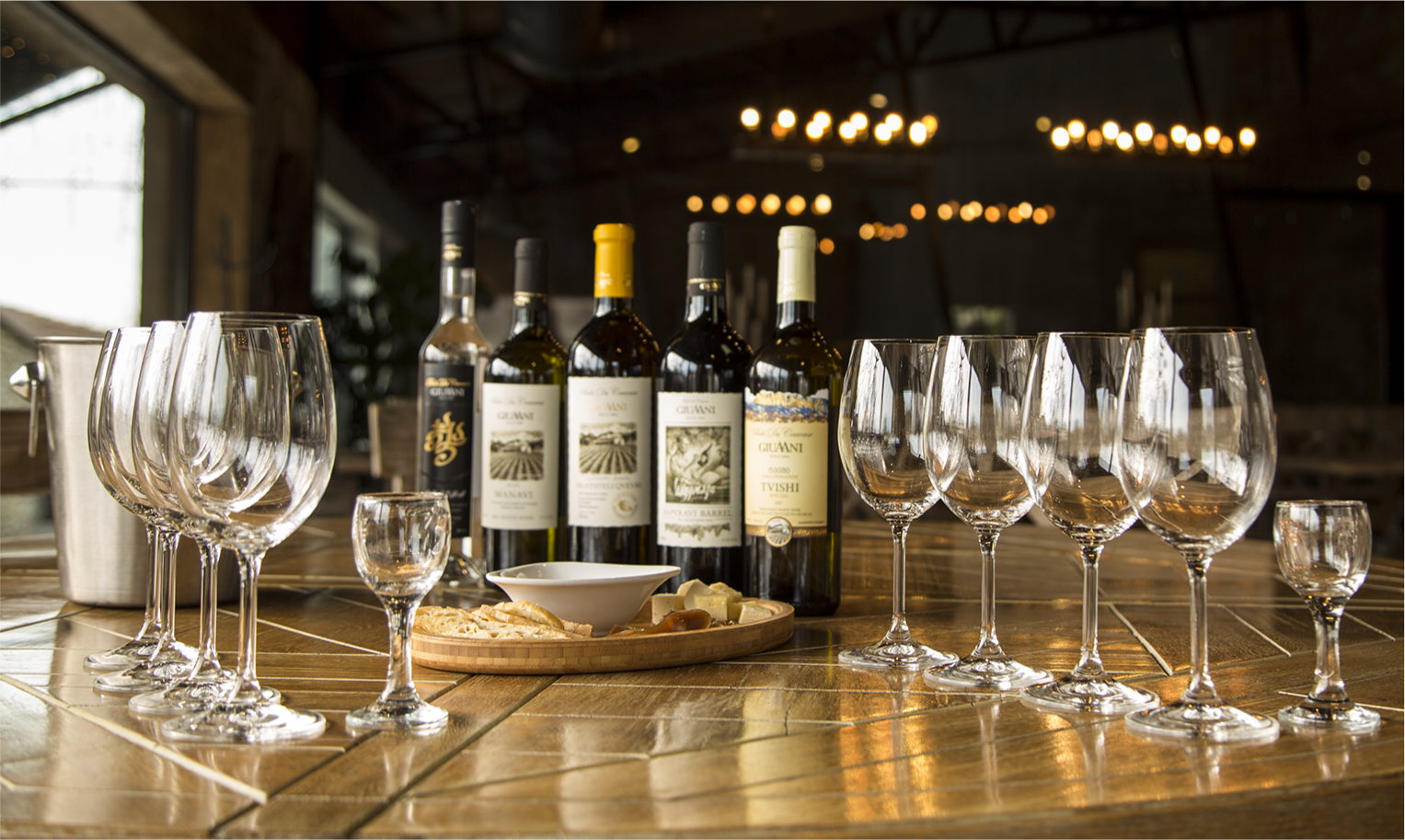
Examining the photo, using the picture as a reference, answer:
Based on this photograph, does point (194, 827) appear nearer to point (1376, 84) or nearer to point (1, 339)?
point (1, 339)

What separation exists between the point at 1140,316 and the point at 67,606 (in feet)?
21.3

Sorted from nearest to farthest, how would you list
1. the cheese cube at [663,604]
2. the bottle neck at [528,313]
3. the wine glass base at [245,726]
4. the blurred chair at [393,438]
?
the wine glass base at [245,726]
the cheese cube at [663,604]
the bottle neck at [528,313]
the blurred chair at [393,438]

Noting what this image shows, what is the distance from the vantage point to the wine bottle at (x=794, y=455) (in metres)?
1.00

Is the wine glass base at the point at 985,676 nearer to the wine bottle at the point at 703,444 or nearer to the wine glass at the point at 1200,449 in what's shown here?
the wine glass at the point at 1200,449

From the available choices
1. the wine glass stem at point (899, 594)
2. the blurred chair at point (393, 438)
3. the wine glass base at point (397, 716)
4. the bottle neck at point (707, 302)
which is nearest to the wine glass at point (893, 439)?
the wine glass stem at point (899, 594)

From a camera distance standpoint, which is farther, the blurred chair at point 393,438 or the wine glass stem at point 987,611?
the blurred chair at point 393,438

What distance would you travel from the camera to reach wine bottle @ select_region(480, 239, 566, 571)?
111 cm

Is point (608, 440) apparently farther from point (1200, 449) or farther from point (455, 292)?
point (1200, 449)

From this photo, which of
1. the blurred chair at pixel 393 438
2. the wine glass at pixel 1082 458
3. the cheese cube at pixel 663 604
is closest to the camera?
the wine glass at pixel 1082 458

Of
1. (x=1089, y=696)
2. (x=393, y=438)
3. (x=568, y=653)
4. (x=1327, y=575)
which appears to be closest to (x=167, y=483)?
(x=568, y=653)

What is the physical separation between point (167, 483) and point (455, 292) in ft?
1.80

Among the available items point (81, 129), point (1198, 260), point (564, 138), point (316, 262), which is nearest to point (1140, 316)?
point (1198, 260)

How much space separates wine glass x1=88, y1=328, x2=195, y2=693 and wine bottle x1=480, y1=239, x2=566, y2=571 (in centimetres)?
34

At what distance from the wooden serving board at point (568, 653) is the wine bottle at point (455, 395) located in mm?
385
